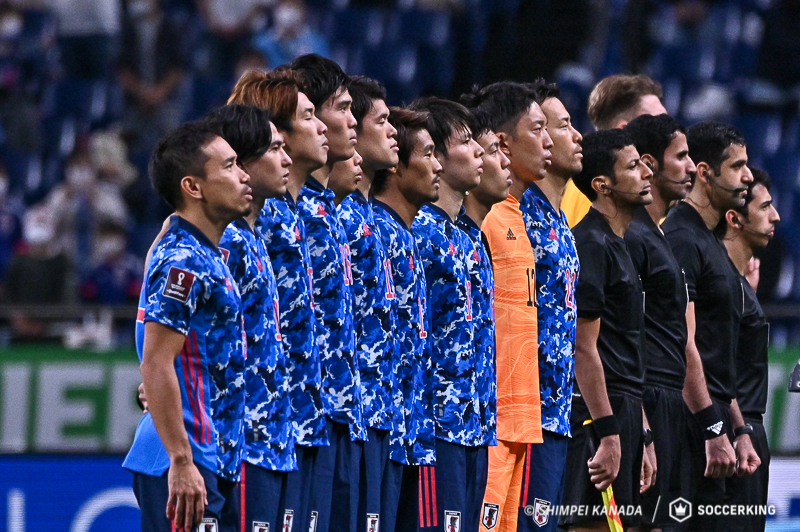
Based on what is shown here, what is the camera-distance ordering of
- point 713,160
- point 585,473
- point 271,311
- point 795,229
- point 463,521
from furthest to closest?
point 795,229 < point 713,160 < point 585,473 < point 463,521 < point 271,311

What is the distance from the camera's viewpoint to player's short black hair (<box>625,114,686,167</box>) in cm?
590

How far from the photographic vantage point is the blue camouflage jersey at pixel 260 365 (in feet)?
12.8

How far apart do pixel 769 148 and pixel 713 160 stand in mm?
5712

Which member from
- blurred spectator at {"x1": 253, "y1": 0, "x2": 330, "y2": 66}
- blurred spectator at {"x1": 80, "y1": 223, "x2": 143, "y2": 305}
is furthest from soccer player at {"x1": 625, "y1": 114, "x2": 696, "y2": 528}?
blurred spectator at {"x1": 253, "y1": 0, "x2": 330, "y2": 66}

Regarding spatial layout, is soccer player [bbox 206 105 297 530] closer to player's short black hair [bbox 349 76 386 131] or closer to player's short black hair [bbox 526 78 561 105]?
player's short black hair [bbox 349 76 386 131]

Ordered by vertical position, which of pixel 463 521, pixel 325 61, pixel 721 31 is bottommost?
pixel 463 521

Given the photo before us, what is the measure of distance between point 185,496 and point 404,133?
Result: 188 centimetres

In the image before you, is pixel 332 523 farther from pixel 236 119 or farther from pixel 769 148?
pixel 769 148

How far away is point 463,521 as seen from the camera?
15.7 feet

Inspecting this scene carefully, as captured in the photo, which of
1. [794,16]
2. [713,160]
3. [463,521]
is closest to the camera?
[463,521]

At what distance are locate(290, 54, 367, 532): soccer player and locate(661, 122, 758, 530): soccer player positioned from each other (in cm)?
201

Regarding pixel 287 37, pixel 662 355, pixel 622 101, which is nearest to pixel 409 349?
pixel 662 355

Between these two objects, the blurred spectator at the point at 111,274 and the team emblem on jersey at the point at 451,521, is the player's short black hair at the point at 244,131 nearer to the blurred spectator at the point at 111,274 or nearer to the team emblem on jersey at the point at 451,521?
the team emblem on jersey at the point at 451,521

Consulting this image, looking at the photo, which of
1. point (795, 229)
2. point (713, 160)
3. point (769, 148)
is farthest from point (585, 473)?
point (769, 148)
